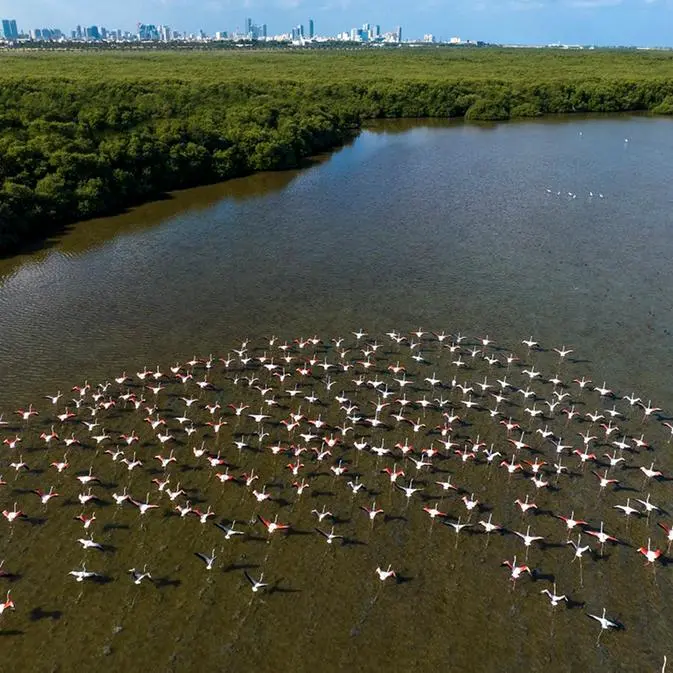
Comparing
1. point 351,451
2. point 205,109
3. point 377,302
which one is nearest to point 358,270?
point 377,302

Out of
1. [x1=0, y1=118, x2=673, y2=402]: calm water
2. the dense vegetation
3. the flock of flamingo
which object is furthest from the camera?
the dense vegetation

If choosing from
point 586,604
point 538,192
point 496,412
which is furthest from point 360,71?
point 586,604

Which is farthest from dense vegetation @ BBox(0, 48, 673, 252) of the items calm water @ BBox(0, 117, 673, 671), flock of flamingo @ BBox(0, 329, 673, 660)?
flock of flamingo @ BBox(0, 329, 673, 660)

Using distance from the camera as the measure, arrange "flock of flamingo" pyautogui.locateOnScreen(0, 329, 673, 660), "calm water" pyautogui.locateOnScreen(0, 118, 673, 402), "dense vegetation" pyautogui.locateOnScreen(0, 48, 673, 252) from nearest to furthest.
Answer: "flock of flamingo" pyautogui.locateOnScreen(0, 329, 673, 660), "calm water" pyautogui.locateOnScreen(0, 118, 673, 402), "dense vegetation" pyautogui.locateOnScreen(0, 48, 673, 252)

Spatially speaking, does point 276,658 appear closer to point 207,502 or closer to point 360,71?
point 207,502

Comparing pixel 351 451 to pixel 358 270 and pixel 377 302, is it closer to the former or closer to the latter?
pixel 377 302

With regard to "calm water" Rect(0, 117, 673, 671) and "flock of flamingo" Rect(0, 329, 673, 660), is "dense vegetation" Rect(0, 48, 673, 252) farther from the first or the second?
"flock of flamingo" Rect(0, 329, 673, 660)
